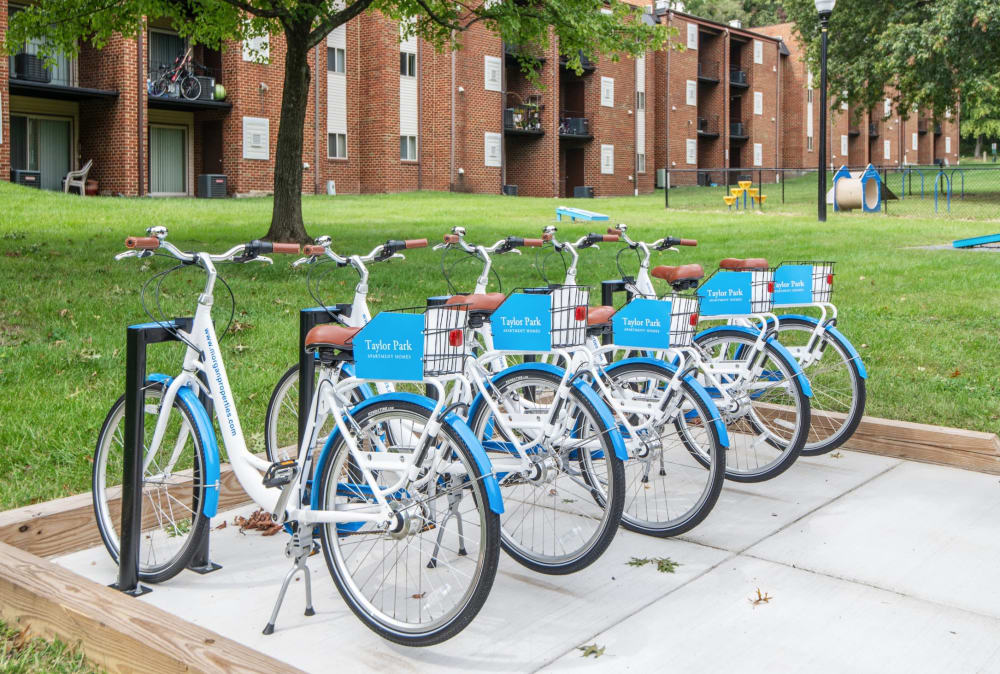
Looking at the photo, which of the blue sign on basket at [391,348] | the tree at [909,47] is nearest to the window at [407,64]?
the tree at [909,47]

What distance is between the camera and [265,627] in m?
3.63

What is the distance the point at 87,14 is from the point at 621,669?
51.6 feet

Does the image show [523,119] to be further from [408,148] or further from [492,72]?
[408,148]

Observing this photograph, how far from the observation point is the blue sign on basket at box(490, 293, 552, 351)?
14.3ft

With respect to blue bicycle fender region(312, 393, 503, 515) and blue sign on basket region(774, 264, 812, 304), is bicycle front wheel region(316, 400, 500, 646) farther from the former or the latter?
blue sign on basket region(774, 264, 812, 304)

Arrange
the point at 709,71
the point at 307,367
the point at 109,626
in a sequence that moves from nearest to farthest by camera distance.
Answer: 1. the point at 109,626
2. the point at 307,367
3. the point at 709,71

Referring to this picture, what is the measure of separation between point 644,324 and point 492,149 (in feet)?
124

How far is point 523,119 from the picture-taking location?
1710 inches

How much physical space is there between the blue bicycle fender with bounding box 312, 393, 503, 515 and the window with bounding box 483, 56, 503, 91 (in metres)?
39.0

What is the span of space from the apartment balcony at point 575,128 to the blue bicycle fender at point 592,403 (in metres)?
43.0

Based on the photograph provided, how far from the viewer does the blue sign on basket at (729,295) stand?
19.1 feet

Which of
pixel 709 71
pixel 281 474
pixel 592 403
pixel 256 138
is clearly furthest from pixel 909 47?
pixel 281 474

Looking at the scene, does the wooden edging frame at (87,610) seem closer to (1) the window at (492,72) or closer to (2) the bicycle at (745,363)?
(2) the bicycle at (745,363)

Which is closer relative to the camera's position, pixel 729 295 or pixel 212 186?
pixel 729 295
